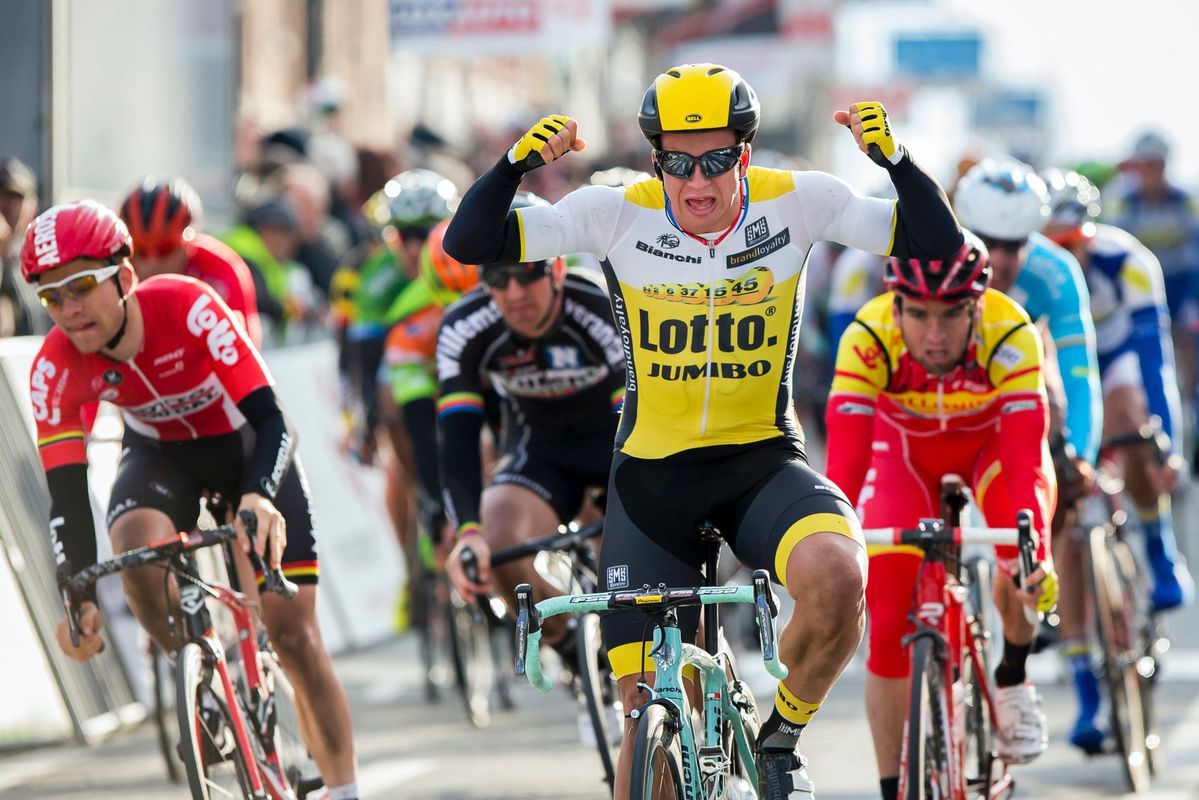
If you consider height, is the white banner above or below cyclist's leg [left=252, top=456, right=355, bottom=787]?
above

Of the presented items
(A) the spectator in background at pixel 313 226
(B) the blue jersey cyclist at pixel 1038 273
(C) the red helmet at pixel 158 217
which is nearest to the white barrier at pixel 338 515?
(A) the spectator in background at pixel 313 226

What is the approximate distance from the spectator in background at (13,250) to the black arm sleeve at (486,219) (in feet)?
17.7

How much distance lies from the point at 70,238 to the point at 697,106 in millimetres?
2080

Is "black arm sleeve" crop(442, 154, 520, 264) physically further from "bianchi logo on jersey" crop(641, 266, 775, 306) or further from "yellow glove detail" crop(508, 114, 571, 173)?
"bianchi logo on jersey" crop(641, 266, 775, 306)

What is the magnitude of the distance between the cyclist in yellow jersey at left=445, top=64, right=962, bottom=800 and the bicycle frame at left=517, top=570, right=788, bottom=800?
1.19 feet

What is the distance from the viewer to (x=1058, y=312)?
7.80 metres

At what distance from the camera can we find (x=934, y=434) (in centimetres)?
689

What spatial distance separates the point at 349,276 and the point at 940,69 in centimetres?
6955

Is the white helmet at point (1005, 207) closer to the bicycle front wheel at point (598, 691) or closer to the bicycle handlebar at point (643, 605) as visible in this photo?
the bicycle front wheel at point (598, 691)

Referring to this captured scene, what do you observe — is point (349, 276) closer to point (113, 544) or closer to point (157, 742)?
point (157, 742)

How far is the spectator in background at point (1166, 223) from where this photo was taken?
55.7 ft

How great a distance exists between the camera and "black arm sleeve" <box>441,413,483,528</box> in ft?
24.4

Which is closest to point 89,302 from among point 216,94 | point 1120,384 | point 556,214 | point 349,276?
point 556,214

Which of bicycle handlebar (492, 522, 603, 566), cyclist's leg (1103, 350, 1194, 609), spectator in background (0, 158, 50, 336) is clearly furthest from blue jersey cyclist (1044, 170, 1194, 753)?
spectator in background (0, 158, 50, 336)
